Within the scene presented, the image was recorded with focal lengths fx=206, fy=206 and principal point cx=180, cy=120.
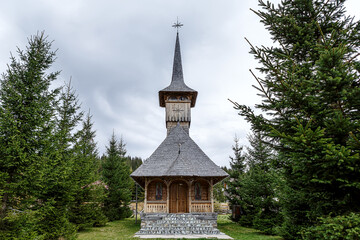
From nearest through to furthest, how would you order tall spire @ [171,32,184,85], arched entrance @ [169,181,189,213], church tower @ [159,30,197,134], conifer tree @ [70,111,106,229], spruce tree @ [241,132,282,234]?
conifer tree @ [70,111,106,229] → spruce tree @ [241,132,282,234] → arched entrance @ [169,181,189,213] → church tower @ [159,30,197,134] → tall spire @ [171,32,184,85]

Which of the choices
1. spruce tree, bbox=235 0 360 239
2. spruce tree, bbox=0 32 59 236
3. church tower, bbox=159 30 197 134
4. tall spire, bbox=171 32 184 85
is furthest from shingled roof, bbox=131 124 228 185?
spruce tree, bbox=235 0 360 239

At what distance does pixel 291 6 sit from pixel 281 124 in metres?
3.70

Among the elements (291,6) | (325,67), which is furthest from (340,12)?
(325,67)

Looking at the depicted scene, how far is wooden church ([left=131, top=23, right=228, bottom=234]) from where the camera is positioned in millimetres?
16125

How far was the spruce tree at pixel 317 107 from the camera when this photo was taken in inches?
157

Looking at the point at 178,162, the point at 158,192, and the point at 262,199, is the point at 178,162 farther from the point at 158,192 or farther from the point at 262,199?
the point at 262,199

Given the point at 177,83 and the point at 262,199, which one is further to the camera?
the point at 177,83

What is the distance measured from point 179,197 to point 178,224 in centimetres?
342

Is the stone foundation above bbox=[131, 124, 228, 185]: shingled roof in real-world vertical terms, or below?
below

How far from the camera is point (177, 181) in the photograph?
18.2 metres

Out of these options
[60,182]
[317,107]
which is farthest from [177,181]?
[317,107]

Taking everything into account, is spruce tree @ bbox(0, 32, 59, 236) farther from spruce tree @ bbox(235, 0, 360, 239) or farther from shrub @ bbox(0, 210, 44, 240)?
spruce tree @ bbox(235, 0, 360, 239)

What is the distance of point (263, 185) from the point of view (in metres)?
15.5

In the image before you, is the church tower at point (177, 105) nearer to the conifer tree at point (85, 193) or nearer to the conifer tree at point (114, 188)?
the conifer tree at point (114, 188)
